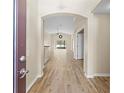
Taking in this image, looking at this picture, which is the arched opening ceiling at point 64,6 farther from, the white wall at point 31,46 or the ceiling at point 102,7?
the white wall at point 31,46

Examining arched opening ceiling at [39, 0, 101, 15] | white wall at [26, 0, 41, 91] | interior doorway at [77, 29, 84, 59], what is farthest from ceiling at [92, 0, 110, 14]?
interior doorway at [77, 29, 84, 59]

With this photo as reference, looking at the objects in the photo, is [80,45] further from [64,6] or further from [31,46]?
[31,46]

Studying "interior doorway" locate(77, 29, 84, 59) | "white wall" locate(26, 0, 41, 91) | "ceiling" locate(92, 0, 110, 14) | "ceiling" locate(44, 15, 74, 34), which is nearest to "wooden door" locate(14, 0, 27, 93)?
"white wall" locate(26, 0, 41, 91)

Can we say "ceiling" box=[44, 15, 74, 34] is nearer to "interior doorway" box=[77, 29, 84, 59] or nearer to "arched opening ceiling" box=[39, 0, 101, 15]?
"interior doorway" box=[77, 29, 84, 59]

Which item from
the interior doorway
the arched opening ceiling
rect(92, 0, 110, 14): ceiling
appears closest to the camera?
rect(92, 0, 110, 14): ceiling

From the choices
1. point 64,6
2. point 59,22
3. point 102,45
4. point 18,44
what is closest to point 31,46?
point 64,6

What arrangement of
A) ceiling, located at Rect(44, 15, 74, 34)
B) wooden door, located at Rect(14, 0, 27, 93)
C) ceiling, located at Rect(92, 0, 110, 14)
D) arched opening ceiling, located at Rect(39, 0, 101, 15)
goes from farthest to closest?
ceiling, located at Rect(44, 15, 74, 34)
arched opening ceiling, located at Rect(39, 0, 101, 15)
ceiling, located at Rect(92, 0, 110, 14)
wooden door, located at Rect(14, 0, 27, 93)

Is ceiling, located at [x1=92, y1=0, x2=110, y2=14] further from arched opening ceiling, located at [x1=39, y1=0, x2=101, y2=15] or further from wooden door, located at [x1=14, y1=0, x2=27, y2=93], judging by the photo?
wooden door, located at [x1=14, y1=0, x2=27, y2=93]

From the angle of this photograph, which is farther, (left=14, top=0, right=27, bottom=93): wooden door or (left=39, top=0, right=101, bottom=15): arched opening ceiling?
(left=39, top=0, right=101, bottom=15): arched opening ceiling

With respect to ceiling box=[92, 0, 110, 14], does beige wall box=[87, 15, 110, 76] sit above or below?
below

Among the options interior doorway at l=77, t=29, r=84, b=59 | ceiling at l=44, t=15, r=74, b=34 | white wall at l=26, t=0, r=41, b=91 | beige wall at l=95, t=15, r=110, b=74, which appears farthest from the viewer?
interior doorway at l=77, t=29, r=84, b=59

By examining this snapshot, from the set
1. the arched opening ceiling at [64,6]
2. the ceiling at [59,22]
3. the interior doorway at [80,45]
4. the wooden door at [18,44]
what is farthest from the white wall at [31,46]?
the interior doorway at [80,45]

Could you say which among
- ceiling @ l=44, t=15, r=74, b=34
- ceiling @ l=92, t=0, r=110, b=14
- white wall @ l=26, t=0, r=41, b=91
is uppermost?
ceiling @ l=44, t=15, r=74, b=34

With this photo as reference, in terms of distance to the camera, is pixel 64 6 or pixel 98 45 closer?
pixel 64 6
